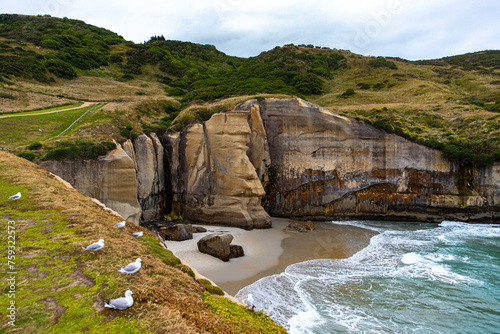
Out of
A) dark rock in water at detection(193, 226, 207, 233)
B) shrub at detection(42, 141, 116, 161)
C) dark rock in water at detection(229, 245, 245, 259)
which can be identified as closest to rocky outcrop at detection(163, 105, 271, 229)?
dark rock in water at detection(193, 226, 207, 233)

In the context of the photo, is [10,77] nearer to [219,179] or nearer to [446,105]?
[219,179]

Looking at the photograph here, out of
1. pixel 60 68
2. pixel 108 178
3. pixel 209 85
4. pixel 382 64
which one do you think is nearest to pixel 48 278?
pixel 108 178

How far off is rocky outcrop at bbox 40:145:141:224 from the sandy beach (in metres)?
4.14

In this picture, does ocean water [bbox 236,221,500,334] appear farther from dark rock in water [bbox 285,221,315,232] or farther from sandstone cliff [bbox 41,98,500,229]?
sandstone cliff [bbox 41,98,500,229]

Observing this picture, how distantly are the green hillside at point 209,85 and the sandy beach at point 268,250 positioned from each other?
1126 centimetres

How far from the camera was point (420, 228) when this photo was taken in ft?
85.6

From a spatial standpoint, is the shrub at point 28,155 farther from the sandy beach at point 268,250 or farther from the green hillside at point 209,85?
the sandy beach at point 268,250

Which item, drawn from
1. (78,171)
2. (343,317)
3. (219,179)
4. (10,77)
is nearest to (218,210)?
(219,179)

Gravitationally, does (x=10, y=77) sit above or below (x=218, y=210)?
above

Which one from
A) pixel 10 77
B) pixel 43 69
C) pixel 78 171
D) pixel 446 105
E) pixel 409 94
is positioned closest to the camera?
pixel 78 171

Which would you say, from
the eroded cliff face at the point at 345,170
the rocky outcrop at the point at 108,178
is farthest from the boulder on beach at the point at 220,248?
the eroded cliff face at the point at 345,170

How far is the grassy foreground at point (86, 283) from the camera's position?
202 inches

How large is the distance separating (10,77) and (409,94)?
56777 millimetres

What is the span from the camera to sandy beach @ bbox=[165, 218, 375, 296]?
15320 mm
